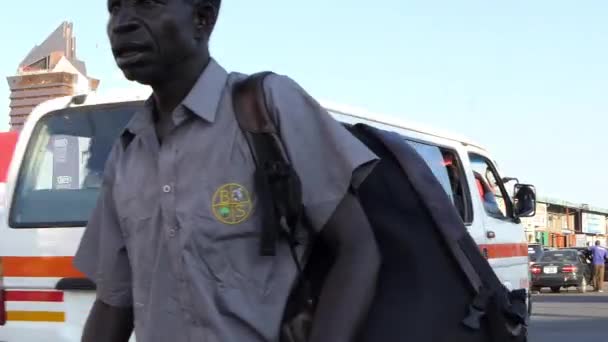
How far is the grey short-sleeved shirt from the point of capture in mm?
1731

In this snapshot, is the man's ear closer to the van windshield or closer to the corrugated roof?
the van windshield

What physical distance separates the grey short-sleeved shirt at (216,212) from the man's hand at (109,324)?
0.64ft

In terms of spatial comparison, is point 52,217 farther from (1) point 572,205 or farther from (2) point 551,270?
(1) point 572,205

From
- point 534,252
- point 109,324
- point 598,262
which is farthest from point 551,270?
point 109,324

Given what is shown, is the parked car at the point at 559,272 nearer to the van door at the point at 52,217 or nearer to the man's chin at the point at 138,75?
the van door at the point at 52,217

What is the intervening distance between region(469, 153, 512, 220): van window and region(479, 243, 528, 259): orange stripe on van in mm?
239

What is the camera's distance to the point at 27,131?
5180 millimetres

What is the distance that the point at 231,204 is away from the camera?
1744mm

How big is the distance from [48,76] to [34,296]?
5.31 metres

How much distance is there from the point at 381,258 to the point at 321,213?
0.15m

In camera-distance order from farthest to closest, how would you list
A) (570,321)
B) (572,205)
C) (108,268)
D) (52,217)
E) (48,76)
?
(572,205) → (570,321) → (48,76) → (52,217) → (108,268)

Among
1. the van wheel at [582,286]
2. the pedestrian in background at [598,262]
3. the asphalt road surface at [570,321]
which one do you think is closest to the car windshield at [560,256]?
the pedestrian in background at [598,262]

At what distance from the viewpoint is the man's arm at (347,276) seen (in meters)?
1.72

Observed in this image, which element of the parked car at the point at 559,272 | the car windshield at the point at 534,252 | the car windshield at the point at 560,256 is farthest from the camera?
the car windshield at the point at 534,252
